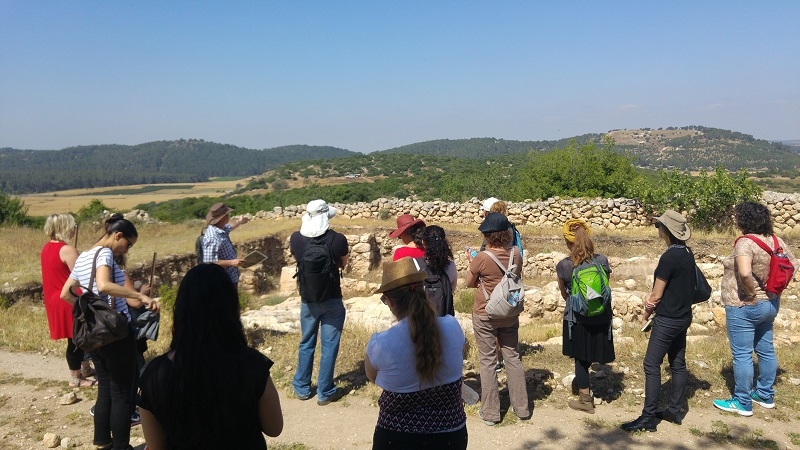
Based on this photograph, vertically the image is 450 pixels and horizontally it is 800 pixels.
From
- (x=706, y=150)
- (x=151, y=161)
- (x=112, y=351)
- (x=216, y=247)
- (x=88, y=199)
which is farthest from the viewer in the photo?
(x=151, y=161)

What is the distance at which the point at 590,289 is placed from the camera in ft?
14.1

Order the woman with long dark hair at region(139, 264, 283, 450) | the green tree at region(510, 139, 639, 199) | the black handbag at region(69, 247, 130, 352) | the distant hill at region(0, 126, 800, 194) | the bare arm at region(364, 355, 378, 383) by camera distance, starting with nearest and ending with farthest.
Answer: the woman with long dark hair at region(139, 264, 283, 450)
the bare arm at region(364, 355, 378, 383)
the black handbag at region(69, 247, 130, 352)
the green tree at region(510, 139, 639, 199)
the distant hill at region(0, 126, 800, 194)

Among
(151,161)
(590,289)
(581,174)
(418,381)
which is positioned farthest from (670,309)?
(151,161)

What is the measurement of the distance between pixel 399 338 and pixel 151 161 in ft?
567

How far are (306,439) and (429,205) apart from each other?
60.0 ft

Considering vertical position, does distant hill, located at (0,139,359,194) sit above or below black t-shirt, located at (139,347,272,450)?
above

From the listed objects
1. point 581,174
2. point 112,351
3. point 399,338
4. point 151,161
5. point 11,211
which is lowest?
point 112,351

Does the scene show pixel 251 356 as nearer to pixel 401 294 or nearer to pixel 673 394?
pixel 401 294

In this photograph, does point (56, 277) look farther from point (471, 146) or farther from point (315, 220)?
point (471, 146)

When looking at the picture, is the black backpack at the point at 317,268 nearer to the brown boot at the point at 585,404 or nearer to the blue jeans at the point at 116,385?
the blue jeans at the point at 116,385

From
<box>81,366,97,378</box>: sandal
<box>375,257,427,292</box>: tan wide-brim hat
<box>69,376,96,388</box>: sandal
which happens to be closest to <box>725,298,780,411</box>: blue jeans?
<box>375,257,427,292</box>: tan wide-brim hat

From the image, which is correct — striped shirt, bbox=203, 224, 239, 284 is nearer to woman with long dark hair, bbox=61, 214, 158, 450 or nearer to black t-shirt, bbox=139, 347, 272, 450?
woman with long dark hair, bbox=61, 214, 158, 450

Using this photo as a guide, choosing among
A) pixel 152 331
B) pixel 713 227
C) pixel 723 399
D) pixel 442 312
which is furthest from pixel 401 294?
pixel 713 227

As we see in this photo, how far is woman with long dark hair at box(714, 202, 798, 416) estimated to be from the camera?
4.31 m
